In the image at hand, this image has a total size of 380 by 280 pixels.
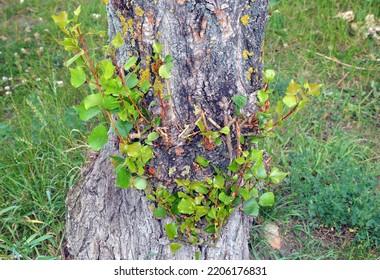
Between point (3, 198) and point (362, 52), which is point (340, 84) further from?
point (3, 198)

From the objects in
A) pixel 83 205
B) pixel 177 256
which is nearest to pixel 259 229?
pixel 177 256

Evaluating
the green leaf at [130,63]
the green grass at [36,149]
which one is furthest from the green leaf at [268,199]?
the green grass at [36,149]

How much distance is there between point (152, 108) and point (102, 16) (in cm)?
243

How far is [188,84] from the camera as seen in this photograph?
5.96 ft

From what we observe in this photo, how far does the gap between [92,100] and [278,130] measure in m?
1.67

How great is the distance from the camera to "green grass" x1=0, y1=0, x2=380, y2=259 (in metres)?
2.49

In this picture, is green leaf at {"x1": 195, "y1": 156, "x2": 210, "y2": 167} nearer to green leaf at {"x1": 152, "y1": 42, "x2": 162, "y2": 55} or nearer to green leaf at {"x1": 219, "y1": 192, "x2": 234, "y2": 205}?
green leaf at {"x1": 219, "y1": 192, "x2": 234, "y2": 205}

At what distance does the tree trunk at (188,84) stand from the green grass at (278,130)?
0.35 m

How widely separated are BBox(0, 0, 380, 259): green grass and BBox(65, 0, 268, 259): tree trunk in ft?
1.16

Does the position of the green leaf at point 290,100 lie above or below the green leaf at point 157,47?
below

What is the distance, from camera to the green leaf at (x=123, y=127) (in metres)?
1.82

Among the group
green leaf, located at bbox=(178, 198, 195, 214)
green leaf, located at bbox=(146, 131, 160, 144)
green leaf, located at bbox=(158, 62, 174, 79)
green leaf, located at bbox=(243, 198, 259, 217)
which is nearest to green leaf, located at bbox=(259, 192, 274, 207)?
green leaf, located at bbox=(243, 198, 259, 217)

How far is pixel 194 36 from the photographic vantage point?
1737 mm

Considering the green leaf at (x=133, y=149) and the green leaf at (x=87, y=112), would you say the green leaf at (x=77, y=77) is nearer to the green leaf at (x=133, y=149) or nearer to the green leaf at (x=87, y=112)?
the green leaf at (x=87, y=112)
